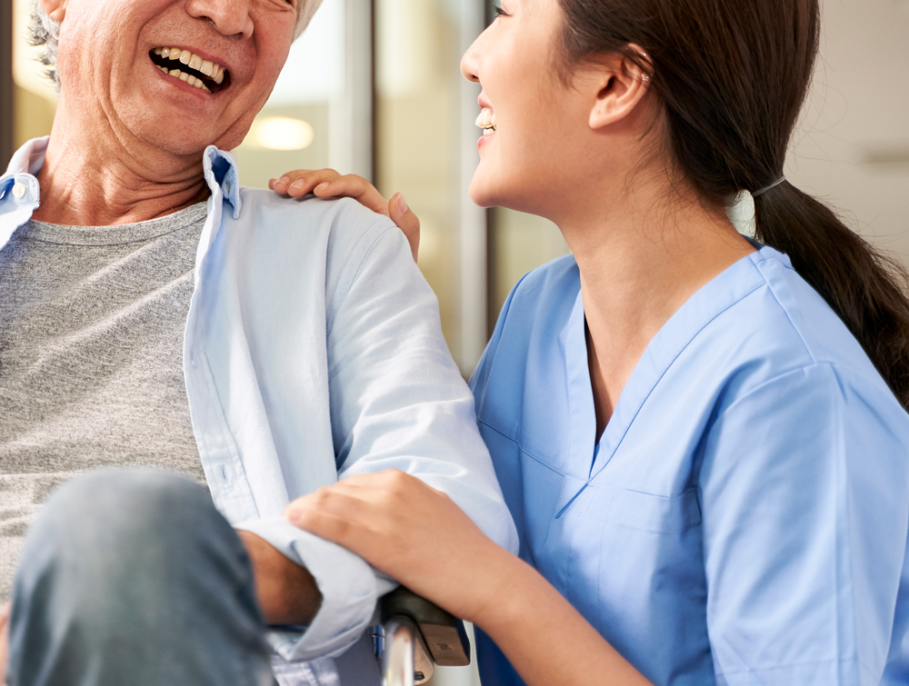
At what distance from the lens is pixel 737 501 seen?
69cm

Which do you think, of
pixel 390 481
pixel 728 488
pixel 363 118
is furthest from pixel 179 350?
pixel 363 118

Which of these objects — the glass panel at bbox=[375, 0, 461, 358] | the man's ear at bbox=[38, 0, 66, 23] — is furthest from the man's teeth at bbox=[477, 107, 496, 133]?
the glass panel at bbox=[375, 0, 461, 358]

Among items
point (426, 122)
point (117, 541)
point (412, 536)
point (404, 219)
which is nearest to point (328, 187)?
point (404, 219)

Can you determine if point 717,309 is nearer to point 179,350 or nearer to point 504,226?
point 179,350

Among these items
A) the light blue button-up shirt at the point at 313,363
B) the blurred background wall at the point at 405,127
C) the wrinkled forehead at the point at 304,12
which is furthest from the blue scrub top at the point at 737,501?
Result: the blurred background wall at the point at 405,127

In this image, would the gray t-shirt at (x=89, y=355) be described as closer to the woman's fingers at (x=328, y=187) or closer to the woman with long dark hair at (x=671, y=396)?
the woman's fingers at (x=328, y=187)

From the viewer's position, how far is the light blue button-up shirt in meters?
0.82

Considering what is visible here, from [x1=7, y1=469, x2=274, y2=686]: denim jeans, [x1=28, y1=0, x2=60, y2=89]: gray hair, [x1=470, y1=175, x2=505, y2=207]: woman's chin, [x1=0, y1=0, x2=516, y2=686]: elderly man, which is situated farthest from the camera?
[x1=28, y1=0, x2=60, y2=89]: gray hair

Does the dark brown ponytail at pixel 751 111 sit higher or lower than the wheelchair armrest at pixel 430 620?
higher

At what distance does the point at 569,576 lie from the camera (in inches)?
32.8

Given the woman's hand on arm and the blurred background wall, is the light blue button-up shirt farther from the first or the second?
the blurred background wall

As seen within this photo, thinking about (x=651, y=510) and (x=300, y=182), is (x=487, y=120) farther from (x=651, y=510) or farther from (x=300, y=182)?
(x=651, y=510)

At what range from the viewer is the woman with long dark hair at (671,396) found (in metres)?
0.66

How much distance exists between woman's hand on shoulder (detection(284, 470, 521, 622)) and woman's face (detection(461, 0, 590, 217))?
1.37 ft
